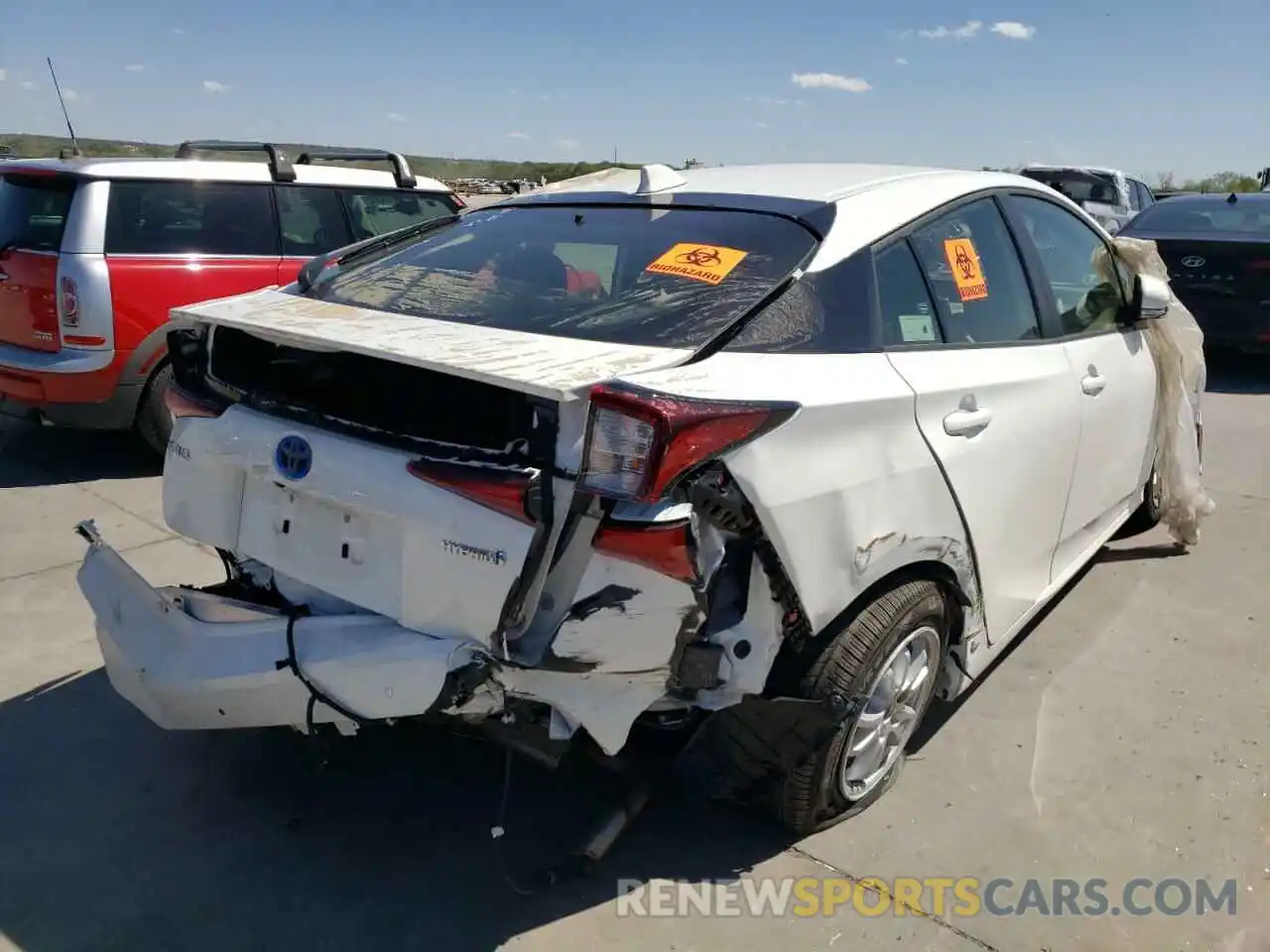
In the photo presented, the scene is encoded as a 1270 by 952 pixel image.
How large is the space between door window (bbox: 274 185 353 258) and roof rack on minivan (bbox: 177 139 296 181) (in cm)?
9

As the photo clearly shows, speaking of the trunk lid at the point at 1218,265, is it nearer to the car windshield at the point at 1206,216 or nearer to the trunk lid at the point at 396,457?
the car windshield at the point at 1206,216

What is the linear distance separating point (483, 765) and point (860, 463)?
1.45m

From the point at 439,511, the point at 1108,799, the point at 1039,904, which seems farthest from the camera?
the point at 1108,799

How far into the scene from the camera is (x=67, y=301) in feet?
17.5

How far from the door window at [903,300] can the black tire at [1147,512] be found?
2238 millimetres

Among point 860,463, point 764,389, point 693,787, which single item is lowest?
point 693,787

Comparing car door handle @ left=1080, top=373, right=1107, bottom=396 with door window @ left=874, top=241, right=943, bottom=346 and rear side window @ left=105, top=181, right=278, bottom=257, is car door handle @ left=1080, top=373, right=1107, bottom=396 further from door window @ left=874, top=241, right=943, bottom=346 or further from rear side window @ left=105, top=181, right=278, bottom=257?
rear side window @ left=105, top=181, right=278, bottom=257

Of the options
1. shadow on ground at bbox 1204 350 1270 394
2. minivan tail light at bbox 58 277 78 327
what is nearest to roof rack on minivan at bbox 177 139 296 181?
minivan tail light at bbox 58 277 78 327

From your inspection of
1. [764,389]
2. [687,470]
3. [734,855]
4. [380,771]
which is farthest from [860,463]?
[380,771]

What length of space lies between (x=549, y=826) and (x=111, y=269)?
4.22 m

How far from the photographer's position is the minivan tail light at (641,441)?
78.0 inches

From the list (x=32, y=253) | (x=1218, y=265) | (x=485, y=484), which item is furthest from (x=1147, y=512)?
(x=32, y=253)

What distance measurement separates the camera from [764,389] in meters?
2.18

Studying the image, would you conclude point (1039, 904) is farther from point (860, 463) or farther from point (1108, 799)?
point (860, 463)
